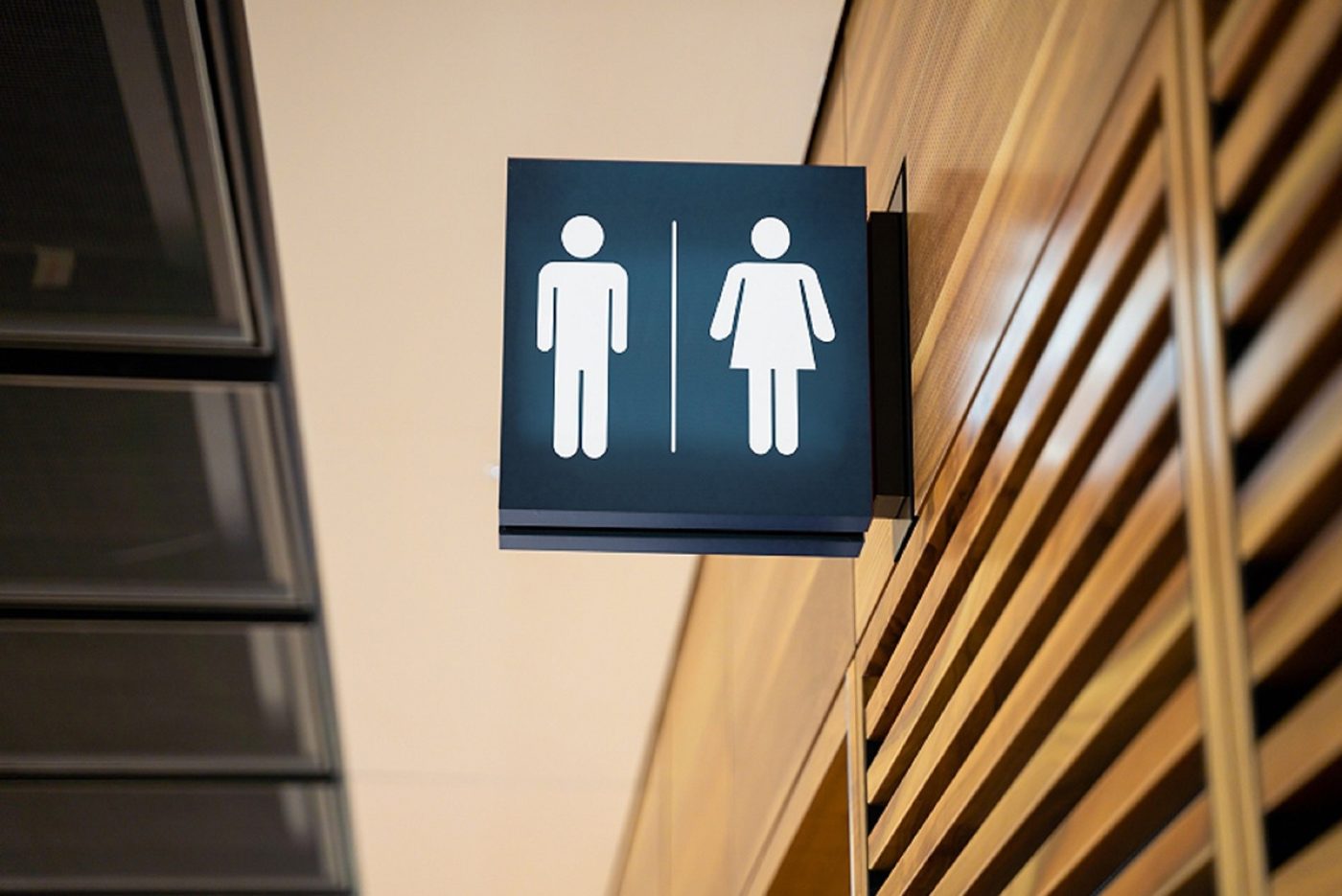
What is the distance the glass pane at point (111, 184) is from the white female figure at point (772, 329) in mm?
1307

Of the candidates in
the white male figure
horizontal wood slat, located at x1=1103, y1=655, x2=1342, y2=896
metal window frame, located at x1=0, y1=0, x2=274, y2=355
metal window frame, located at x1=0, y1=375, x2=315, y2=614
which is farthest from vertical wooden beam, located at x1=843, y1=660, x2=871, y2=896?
metal window frame, located at x1=0, y1=375, x2=315, y2=614

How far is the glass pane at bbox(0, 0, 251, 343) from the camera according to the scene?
277 centimetres

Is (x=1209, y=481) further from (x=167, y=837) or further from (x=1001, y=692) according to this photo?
(x=167, y=837)

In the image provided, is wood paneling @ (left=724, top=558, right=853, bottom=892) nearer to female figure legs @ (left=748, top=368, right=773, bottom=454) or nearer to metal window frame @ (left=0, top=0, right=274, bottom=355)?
female figure legs @ (left=748, top=368, right=773, bottom=454)

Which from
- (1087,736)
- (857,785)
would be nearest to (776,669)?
(857,785)

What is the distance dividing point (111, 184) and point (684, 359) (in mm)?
1667

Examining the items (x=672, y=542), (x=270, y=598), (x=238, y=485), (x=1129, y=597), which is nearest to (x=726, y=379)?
(x=672, y=542)

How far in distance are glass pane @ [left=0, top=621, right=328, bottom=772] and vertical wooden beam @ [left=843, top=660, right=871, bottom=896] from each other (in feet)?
9.41

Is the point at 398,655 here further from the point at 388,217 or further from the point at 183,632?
the point at 388,217

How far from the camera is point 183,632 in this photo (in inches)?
188

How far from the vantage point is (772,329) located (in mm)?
1928

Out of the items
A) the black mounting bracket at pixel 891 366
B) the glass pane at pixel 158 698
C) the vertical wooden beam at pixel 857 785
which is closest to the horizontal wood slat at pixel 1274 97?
the black mounting bracket at pixel 891 366

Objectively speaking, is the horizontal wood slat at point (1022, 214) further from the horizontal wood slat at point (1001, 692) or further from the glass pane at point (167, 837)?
the glass pane at point (167, 837)

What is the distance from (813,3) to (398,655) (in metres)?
2.79
